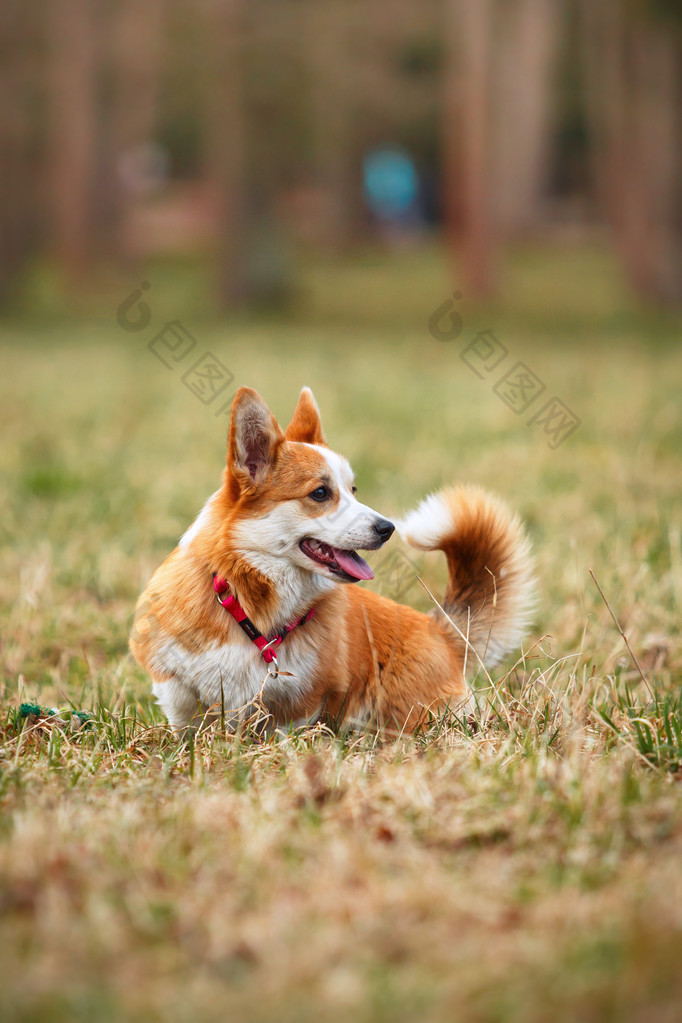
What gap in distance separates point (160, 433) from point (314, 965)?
5.67 m

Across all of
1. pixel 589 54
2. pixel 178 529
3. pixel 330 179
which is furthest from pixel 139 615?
pixel 330 179

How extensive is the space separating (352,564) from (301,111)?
16448 millimetres

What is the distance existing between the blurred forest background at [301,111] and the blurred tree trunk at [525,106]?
67mm

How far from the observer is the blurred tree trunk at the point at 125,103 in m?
17.7

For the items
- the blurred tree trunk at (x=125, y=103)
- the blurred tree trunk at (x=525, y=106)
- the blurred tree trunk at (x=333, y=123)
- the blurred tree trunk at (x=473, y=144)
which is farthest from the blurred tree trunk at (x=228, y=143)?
the blurred tree trunk at (x=525, y=106)

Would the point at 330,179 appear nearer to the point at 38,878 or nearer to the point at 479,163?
the point at 479,163

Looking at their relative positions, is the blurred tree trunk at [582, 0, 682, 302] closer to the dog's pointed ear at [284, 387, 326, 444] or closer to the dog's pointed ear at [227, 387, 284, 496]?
the dog's pointed ear at [284, 387, 326, 444]

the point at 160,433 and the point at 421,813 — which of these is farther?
the point at 160,433

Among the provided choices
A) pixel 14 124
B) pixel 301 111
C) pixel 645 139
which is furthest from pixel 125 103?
pixel 645 139

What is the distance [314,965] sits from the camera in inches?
60.2

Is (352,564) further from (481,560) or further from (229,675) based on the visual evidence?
(481,560)

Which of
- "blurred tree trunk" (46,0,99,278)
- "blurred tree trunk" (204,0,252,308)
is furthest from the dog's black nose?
"blurred tree trunk" (46,0,99,278)

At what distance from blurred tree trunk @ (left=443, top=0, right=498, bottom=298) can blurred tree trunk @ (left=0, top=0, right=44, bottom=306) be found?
7.45m

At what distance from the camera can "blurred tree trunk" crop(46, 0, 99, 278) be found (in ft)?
55.0
